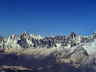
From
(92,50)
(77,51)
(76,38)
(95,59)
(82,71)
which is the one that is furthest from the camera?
(76,38)

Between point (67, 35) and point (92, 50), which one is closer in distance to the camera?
point (92, 50)

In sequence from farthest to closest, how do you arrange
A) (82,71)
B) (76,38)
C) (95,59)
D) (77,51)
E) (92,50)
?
1. (76,38)
2. (77,51)
3. (92,50)
4. (95,59)
5. (82,71)

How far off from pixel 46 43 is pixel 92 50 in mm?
100027

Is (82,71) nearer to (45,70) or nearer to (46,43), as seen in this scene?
(45,70)

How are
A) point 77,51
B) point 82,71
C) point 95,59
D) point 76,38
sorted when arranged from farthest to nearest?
point 76,38 < point 77,51 < point 95,59 < point 82,71

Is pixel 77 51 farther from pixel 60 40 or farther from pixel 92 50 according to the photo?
pixel 60 40

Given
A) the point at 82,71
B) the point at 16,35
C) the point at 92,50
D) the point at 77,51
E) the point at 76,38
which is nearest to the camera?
the point at 82,71

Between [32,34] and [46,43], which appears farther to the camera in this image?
[32,34]

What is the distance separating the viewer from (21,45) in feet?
543

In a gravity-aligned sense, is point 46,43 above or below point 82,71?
above

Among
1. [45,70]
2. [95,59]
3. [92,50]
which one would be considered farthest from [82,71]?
[92,50]

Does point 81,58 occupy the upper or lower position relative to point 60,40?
lower

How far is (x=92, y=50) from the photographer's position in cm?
6619

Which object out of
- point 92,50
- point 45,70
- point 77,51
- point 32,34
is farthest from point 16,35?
point 45,70
